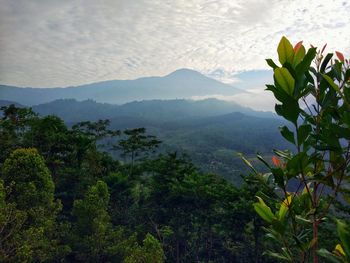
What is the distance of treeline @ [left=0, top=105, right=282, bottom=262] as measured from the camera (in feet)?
51.0

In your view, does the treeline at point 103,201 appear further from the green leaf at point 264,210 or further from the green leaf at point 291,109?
the green leaf at point 291,109

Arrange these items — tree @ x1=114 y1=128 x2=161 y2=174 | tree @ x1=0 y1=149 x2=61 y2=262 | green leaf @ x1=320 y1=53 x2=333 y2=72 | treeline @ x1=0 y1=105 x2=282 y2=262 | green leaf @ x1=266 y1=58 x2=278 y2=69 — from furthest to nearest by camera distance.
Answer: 1. tree @ x1=114 y1=128 x2=161 y2=174
2. treeline @ x1=0 y1=105 x2=282 y2=262
3. tree @ x1=0 y1=149 x2=61 y2=262
4. green leaf @ x1=320 y1=53 x2=333 y2=72
5. green leaf @ x1=266 y1=58 x2=278 y2=69

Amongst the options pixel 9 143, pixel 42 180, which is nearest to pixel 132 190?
pixel 9 143

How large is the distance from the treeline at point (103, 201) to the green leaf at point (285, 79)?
38.5ft

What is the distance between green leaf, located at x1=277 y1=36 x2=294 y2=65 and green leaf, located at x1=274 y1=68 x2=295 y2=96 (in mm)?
94

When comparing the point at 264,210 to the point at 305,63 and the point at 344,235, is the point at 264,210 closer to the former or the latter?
the point at 344,235

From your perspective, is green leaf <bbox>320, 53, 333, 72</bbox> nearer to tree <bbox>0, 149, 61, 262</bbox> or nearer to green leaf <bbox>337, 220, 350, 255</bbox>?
green leaf <bbox>337, 220, 350, 255</bbox>

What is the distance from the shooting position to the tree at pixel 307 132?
4.74ft

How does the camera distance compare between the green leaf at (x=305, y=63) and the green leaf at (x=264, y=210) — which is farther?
the green leaf at (x=264, y=210)

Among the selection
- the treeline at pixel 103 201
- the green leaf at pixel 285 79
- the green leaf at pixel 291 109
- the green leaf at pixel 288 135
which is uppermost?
the green leaf at pixel 285 79

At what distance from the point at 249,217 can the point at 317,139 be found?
2231 cm

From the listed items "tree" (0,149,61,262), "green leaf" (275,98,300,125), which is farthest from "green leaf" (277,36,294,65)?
"tree" (0,149,61,262)

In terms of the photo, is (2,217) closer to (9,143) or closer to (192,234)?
(9,143)

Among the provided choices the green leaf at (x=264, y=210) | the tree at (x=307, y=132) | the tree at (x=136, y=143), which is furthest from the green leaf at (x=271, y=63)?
the tree at (x=136, y=143)
